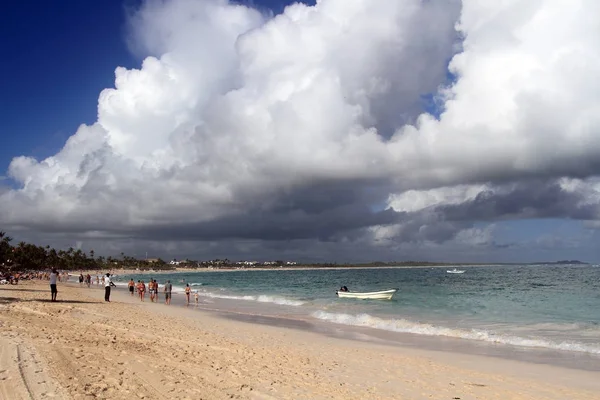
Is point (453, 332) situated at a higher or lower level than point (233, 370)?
lower

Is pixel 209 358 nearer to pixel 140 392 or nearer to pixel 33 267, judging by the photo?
pixel 140 392

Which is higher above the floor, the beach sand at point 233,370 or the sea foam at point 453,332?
the beach sand at point 233,370

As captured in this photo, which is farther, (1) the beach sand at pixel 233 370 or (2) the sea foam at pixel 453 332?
(2) the sea foam at pixel 453 332

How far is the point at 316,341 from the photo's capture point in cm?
1733

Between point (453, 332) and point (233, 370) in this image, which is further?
point (453, 332)

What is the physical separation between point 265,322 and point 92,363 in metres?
15.2

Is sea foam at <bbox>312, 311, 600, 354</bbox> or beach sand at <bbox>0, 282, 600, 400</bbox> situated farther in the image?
sea foam at <bbox>312, 311, 600, 354</bbox>

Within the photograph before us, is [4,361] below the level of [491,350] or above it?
above

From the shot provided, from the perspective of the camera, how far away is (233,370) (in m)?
10.4

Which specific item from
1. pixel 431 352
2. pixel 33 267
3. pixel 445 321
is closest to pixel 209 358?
pixel 431 352

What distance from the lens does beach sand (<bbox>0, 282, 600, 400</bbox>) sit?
27.1 ft

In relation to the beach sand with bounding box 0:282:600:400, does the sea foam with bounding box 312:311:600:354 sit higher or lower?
lower

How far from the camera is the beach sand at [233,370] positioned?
8262mm

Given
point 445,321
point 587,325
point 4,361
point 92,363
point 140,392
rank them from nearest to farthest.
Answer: point 140,392 < point 4,361 < point 92,363 < point 587,325 < point 445,321
